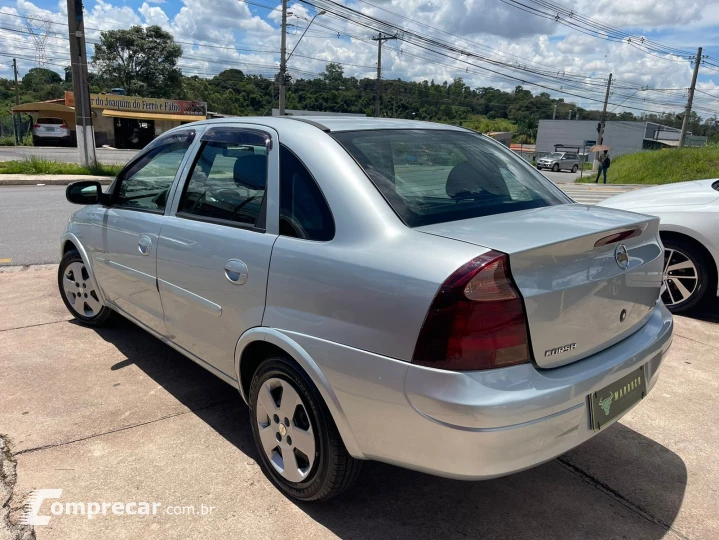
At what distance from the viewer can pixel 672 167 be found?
23.1 metres

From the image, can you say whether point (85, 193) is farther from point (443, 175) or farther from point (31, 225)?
point (31, 225)

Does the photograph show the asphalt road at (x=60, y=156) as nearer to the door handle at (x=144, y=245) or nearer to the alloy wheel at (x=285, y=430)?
the door handle at (x=144, y=245)

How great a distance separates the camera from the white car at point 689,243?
4859 millimetres

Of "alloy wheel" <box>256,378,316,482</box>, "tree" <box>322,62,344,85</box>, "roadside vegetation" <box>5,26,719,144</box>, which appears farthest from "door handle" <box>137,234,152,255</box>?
"tree" <box>322,62,344,85</box>

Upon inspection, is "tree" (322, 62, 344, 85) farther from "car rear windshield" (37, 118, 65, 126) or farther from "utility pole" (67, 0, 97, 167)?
"utility pole" (67, 0, 97, 167)

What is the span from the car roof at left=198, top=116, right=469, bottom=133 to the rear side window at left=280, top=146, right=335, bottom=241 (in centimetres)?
24

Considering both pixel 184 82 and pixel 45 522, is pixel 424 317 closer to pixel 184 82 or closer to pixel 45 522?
pixel 45 522

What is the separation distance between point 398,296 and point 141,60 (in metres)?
65.1

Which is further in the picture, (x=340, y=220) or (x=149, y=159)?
(x=149, y=159)

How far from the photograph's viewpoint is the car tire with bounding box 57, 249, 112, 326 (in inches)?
174

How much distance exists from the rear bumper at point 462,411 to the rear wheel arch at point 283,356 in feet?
0.12

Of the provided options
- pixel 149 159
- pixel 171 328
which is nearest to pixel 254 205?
pixel 171 328

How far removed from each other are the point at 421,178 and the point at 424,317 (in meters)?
0.95

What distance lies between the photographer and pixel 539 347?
6.67ft
